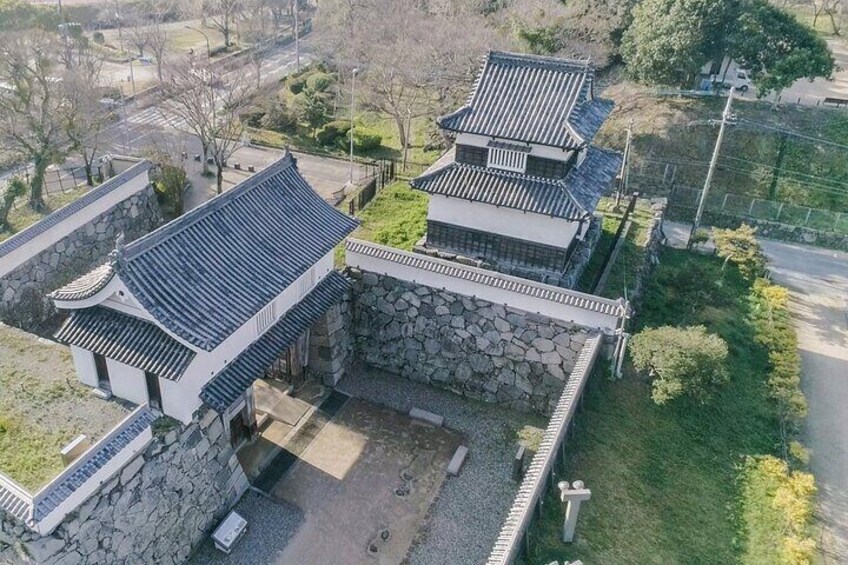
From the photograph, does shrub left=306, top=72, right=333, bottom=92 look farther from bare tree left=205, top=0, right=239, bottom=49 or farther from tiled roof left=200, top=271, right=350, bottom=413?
tiled roof left=200, top=271, right=350, bottom=413

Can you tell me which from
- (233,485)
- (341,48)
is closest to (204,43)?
(341,48)

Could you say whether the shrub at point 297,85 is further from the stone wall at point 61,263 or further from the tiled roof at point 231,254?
the tiled roof at point 231,254

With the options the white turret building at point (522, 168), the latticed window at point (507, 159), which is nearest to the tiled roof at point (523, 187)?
the white turret building at point (522, 168)

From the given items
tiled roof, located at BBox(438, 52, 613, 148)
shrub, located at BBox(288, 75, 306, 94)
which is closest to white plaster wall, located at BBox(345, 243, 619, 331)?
tiled roof, located at BBox(438, 52, 613, 148)

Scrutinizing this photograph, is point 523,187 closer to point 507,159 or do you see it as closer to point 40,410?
point 507,159

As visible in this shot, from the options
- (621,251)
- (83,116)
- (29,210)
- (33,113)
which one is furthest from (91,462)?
(33,113)

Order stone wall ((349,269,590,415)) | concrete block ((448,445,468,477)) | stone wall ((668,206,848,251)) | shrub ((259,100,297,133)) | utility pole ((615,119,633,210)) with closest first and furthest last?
1. concrete block ((448,445,468,477))
2. stone wall ((349,269,590,415))
3. utility pole ((615,119,633,210))
4. stone wall ((668,206,848,251))
5. shrub ((259,100,297,133))
